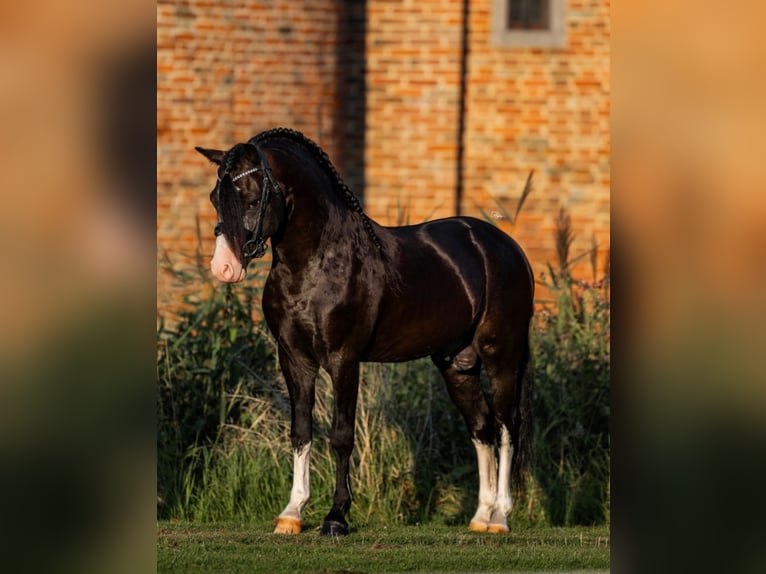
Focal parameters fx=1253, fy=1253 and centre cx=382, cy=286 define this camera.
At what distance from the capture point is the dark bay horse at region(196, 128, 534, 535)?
17.9 feet

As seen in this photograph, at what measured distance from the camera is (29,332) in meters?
2.29

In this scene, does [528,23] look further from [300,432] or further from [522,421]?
[300,432]

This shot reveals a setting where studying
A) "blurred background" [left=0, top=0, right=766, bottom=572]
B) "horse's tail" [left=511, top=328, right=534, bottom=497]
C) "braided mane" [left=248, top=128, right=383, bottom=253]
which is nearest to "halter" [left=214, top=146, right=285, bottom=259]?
"braided mane" [left=248, top=128, right=383, bottom=253]

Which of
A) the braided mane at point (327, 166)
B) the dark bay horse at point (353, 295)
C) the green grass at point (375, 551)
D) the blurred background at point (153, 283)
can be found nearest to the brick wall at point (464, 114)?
the dark bay horse at point (353, 295)

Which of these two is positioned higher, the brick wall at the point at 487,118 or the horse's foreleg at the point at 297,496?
the brick wall at the point at 487,118

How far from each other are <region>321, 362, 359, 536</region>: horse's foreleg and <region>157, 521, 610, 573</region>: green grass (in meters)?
0.08

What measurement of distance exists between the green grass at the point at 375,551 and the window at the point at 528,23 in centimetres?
725

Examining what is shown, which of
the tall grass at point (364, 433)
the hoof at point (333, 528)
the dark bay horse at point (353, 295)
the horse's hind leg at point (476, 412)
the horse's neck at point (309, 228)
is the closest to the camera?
the dark bay horse at point (353, 295)

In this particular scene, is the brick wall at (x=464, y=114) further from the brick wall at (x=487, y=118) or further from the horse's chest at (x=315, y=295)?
the horse's chest at (x=315, y=295)

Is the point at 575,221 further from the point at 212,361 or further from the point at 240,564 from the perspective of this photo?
the point at 240,564

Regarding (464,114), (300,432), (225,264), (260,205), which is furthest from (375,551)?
(464,114)

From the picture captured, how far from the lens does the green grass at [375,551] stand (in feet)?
17.4

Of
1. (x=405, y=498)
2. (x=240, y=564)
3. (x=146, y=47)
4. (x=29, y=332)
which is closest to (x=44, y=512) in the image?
(x=29, y=332)

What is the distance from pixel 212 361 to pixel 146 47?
618 cm
